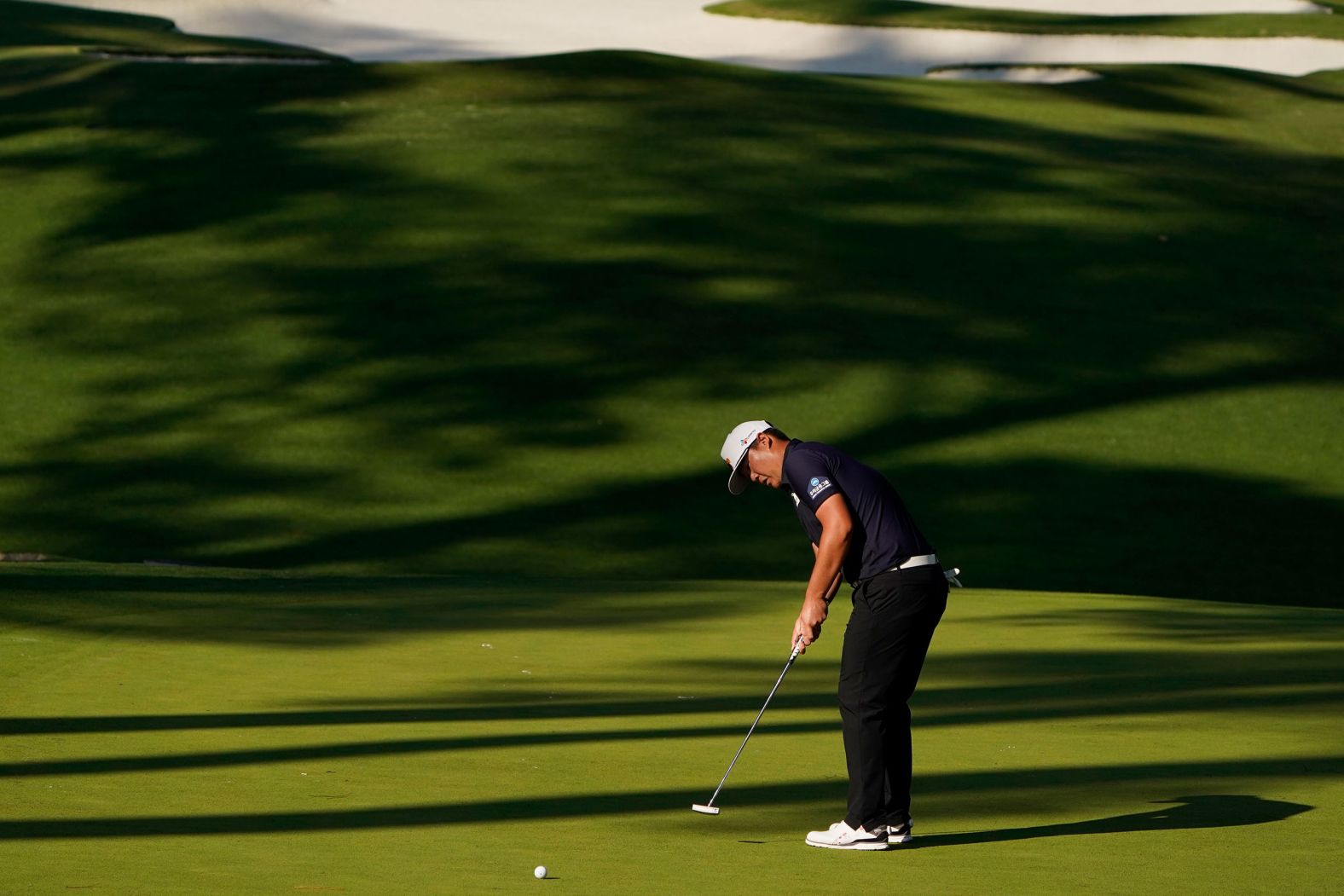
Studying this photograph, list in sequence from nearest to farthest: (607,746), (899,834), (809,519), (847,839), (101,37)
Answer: (847,839) → (899,834) → (809,519) → (607,746) → (101,37)

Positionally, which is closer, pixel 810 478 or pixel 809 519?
pixel 810 478

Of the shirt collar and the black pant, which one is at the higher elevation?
the shirt collar

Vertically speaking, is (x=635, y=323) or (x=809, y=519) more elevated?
(x=635, y=323)

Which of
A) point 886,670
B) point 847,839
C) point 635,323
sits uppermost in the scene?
point 635,323

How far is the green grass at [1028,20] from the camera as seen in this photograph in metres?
51.0

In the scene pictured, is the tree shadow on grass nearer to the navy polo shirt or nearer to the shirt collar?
the navy polo shirt

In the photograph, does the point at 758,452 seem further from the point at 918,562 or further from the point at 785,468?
the point at 918,562

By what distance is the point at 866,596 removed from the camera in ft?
22.4

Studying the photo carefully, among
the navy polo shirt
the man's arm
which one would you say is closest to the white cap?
the navy polo shirt

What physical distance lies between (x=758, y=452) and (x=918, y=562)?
0.72 m

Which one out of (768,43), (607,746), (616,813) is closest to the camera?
(616,813)

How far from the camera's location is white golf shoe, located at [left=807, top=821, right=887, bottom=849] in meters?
6.64

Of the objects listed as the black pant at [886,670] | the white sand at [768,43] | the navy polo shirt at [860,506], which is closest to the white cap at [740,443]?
the navy polo shirt at [860,506]

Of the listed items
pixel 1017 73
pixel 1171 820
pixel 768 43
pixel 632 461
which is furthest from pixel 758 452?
pixel 768 43
